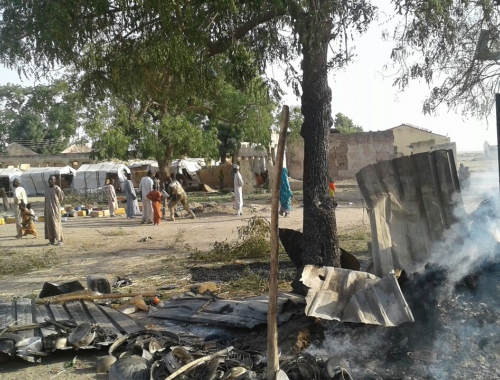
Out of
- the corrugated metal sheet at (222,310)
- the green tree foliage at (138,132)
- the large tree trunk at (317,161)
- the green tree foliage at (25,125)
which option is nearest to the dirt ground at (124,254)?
the corrugated metal sheet at (222,310)

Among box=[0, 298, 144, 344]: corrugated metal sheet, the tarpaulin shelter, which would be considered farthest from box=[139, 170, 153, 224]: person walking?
the tarpaulin shelter

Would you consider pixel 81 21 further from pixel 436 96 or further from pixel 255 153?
pixel 255 153

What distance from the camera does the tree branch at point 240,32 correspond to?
7687 millimetres

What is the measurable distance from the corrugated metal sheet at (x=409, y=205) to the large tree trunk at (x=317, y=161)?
1.55 meters

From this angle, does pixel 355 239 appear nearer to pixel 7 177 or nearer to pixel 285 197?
pixel 285 197

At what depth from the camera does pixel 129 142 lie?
2325 cm

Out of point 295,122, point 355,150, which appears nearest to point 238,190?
point 295,122

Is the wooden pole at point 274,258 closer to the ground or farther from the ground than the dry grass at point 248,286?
farther from the ground

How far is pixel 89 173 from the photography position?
41.2 meters

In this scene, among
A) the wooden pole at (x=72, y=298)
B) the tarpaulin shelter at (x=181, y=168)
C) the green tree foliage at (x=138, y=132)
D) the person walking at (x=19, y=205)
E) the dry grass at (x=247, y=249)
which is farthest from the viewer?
the tarpaulin shelter at (x=181, y=168)

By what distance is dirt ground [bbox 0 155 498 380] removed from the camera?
534 centimetres

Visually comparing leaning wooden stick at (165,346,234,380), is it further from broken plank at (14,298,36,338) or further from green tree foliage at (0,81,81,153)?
green tree foliage at (0,81,81,153)

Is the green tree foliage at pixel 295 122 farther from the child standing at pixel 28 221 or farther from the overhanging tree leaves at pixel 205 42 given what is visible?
the overhanging tree leaves at pixel 205 42

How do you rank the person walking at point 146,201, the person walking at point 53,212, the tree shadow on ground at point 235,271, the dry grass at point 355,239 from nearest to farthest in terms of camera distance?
the tree shadow on ground at point 235,271 → the dry grass at point 355,239 → the person walking at point 53,212 → the person walking at point 146,201
